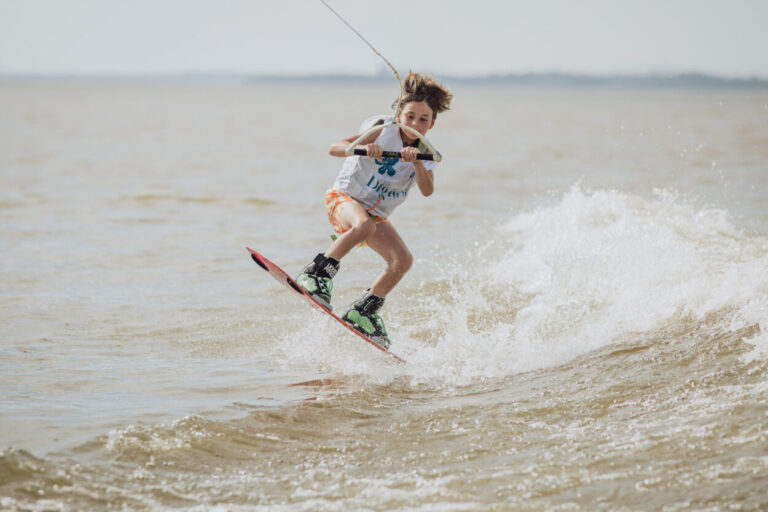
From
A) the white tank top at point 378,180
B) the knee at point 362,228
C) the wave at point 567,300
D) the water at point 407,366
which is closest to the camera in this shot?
the water at point 407,366

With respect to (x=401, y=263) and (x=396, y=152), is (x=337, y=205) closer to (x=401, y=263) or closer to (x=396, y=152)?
(x=401, y=263)

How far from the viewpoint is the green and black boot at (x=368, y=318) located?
6918mm

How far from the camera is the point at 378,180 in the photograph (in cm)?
671

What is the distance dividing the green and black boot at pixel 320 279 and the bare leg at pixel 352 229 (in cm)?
6

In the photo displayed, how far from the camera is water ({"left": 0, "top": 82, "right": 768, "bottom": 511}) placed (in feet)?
14.1

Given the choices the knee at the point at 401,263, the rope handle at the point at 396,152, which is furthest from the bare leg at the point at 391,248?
the rope handle at the point at 396,152

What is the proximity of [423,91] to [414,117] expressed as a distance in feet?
0.67

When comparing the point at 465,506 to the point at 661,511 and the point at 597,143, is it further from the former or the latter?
the point at 597,143

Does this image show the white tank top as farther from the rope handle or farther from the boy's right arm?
the rope handle

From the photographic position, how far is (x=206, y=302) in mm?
9062

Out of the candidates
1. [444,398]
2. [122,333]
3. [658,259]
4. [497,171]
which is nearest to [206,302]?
[122,333]

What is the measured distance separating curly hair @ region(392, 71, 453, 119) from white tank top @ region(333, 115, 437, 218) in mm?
203

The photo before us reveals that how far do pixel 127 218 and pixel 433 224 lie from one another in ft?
16.9

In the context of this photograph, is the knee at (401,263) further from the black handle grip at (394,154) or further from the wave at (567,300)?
the black handle grip at (394,154)
